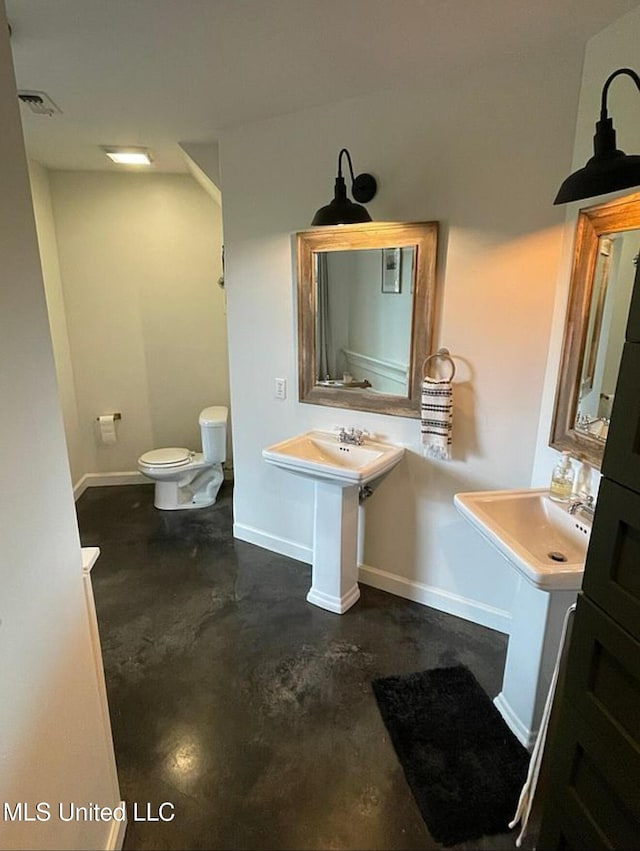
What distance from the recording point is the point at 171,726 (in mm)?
1897

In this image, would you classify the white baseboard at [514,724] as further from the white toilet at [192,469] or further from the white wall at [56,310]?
the white wall at [56,310]

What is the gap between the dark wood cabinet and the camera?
37.9 inches

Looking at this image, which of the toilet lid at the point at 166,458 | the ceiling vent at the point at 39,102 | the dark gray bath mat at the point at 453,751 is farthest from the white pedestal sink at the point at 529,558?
the ceiling vent at the point at 39,102

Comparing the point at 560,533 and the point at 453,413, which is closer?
the point at 560,533

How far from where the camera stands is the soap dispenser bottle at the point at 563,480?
6.33 feet

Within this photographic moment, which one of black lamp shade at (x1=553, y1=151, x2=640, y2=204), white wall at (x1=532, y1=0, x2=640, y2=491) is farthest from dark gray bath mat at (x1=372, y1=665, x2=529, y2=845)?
black lamp shade at (x1=553, y1=151, x2=640, y2=204)

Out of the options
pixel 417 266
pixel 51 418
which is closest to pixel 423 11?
pixel 417 266

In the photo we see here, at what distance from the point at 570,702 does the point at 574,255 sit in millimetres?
1567

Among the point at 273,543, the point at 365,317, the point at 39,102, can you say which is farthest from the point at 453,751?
the point at 39,102

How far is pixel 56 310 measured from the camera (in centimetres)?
376

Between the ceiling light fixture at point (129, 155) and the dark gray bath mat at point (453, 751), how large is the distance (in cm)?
340

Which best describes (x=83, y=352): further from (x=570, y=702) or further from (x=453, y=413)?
(x=570, y=702)

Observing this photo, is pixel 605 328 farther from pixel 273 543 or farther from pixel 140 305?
pixel 140 305
